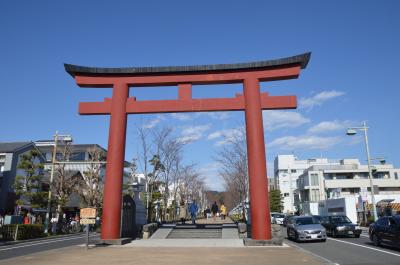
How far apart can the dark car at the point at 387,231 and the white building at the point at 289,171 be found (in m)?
71.3

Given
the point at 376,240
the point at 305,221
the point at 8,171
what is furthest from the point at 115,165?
the point at 8,171

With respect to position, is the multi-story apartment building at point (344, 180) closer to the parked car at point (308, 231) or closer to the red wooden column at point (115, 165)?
the parked car at point (308, 231)

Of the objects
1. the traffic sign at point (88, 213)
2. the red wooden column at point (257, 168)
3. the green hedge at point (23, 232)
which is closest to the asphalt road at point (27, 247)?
the green hedge at point (23, 232)

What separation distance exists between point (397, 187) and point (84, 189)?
2083 inches

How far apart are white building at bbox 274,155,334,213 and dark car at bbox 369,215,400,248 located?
71.3m

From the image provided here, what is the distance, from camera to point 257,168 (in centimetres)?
1644

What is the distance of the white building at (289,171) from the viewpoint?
8778cm

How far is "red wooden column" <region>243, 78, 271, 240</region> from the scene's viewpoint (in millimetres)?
16050

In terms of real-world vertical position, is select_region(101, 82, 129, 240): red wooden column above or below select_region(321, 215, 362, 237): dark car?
above

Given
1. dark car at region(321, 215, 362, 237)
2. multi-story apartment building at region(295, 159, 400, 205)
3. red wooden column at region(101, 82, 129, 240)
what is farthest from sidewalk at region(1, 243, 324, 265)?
multi-story apartment building at region(295, 159, 400, 205)

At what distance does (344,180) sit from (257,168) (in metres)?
52.7

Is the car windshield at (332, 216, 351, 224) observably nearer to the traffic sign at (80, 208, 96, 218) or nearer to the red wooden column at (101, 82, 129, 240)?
the red wooden column at (101, 82, 129, 240)

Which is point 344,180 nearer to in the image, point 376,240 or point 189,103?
point 376,240

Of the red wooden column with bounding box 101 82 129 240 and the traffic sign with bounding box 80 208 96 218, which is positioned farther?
the red wooden column with bounding box 101 82 129 240
